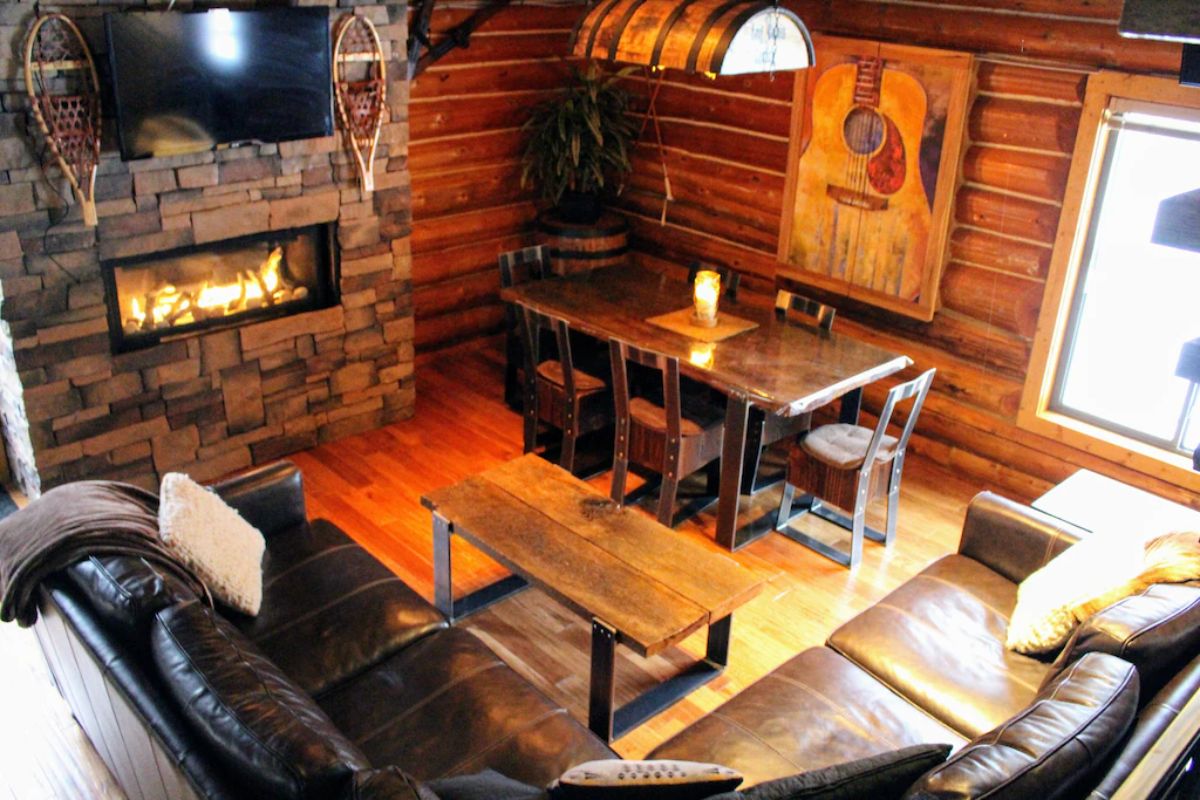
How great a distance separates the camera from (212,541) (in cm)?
311

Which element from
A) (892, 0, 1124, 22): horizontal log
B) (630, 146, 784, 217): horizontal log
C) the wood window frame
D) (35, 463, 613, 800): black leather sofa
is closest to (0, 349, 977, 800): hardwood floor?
(35, 463, 613, 800): black leather sofa

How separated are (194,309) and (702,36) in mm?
2748

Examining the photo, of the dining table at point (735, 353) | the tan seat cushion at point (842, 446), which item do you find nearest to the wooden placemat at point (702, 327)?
the dining table at point (735, 353)

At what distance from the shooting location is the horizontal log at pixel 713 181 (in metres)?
5.80

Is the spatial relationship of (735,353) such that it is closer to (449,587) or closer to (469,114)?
(449,587)

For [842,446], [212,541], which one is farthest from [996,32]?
[212,541]

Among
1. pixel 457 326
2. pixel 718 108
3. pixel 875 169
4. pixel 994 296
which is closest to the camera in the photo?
pixel 994 296

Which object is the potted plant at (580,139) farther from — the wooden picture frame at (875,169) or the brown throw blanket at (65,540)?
the brown throw blanket at (65,540)

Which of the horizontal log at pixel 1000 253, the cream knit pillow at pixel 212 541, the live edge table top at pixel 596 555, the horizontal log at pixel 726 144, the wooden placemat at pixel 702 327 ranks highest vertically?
the horizontal log at pixel 726 144

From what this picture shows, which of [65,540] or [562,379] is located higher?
[65,540]

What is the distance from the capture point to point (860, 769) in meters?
2.15

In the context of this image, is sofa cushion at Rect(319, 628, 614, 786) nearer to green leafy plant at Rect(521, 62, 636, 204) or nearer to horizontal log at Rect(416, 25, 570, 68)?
green leafy plant at Rect(521, 62, 636, 204)

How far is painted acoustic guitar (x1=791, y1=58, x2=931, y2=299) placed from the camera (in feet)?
16.6

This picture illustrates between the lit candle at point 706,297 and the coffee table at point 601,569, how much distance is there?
1234 millimetres
